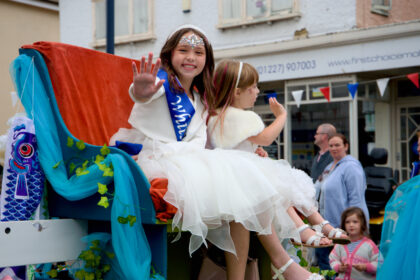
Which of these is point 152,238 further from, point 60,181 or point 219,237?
point 60,181

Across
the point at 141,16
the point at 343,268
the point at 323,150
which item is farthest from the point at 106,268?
the point at 141,16

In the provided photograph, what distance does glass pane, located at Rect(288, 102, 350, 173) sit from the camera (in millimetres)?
11125

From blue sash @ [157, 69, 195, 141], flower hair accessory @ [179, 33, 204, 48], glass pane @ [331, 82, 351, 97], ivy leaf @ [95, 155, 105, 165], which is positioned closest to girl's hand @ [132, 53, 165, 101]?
blue sash @ [157, 69, 195, 141]

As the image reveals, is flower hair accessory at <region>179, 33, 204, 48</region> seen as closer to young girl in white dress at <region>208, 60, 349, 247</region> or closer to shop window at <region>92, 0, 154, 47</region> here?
young girl in white dress at <region>208, 60, 349, 247</region>

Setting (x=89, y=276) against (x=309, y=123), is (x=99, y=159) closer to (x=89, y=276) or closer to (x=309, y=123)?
(x=89, y=276)

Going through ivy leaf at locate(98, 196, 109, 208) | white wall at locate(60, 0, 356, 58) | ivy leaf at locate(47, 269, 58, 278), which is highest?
white wall at locate(60, 0, 356, 58)

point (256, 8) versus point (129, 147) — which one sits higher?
point (256, 8)

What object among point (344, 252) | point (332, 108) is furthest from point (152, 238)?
point (332, 108)

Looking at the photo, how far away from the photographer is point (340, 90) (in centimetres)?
1106

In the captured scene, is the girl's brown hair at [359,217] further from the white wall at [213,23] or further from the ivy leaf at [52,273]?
the white wall at [213,23]

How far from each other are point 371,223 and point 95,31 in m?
10.2

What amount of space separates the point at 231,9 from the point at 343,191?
285 inches

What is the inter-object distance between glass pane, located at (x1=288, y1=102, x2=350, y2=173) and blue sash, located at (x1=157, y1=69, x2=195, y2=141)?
27.2 feet

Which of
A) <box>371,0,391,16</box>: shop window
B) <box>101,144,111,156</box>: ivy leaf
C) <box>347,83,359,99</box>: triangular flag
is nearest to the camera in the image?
<box>101,144,111,156</box>: ivy leaf
